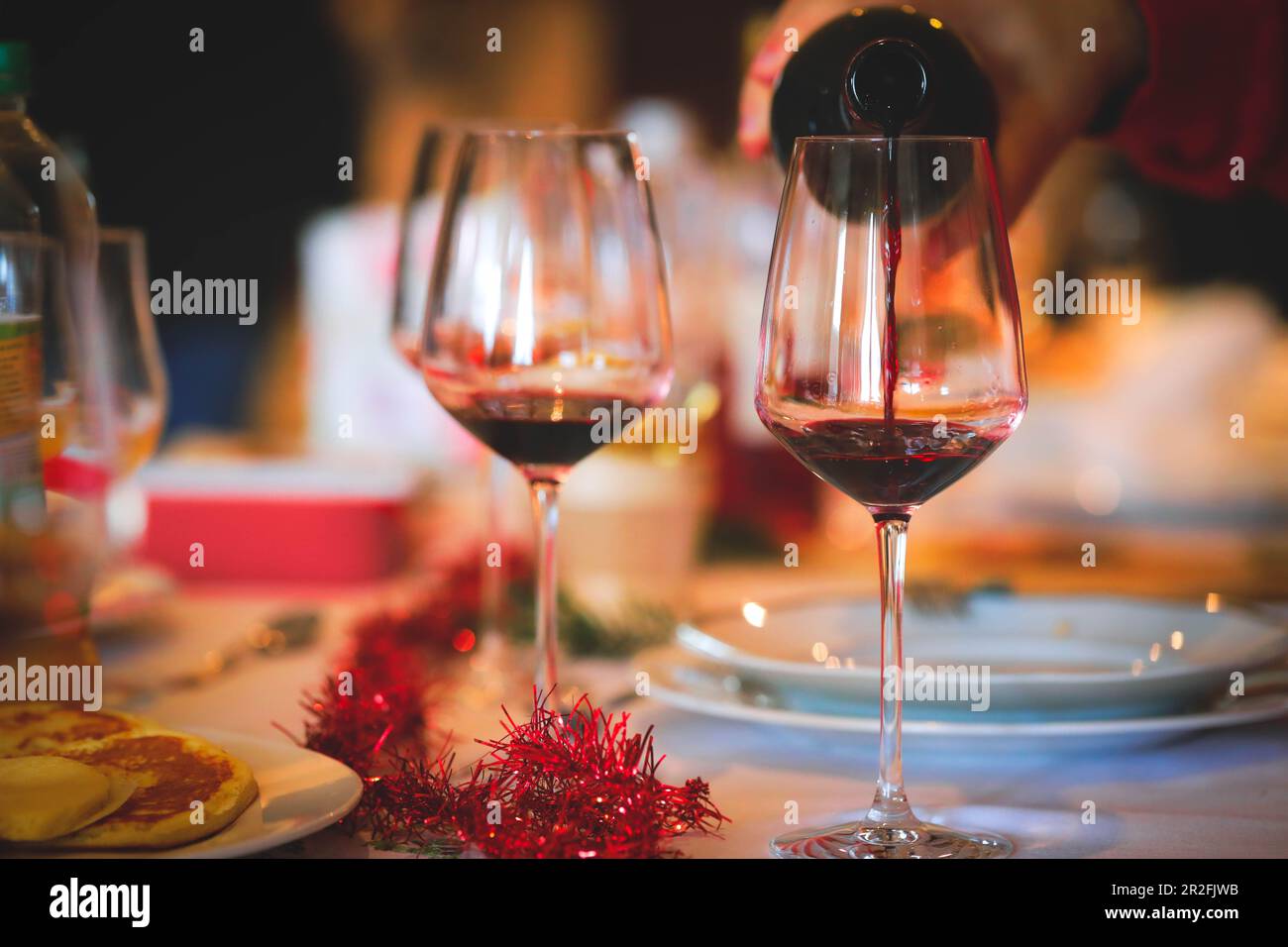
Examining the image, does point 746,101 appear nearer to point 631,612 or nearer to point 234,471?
point 631,612

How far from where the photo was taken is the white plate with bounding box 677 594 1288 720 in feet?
2.04

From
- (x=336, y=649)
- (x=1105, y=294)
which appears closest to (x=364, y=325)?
(x=336, y=649)

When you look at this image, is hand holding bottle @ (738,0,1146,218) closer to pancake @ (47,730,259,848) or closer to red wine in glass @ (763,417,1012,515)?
red wine in glass @ (763,417,1012,515)

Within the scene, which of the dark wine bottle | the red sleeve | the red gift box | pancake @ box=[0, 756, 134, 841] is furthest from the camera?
the red gift box

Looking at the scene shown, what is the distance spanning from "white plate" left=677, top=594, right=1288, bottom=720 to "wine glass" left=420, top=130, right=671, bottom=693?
0.13 meters

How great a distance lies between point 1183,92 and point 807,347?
426mm

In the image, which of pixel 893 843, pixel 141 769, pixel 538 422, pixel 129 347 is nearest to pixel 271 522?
pixel 129 347

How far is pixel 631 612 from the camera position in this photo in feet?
2.96

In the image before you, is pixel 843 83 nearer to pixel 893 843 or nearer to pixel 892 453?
pixel 892 453

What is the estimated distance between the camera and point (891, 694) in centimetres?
50

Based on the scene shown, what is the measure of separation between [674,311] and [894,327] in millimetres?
191

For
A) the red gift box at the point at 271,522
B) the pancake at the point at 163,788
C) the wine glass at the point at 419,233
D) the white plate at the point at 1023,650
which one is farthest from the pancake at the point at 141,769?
the red gift box at the point at 271,522

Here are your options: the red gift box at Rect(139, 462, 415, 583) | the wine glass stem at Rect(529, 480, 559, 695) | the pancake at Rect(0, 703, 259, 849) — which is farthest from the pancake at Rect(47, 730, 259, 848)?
the red gift box at Rect(139, 462, 415, 583)

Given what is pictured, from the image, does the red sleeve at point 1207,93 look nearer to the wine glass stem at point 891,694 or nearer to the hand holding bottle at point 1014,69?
the hand holding bottle at point 1014,69
